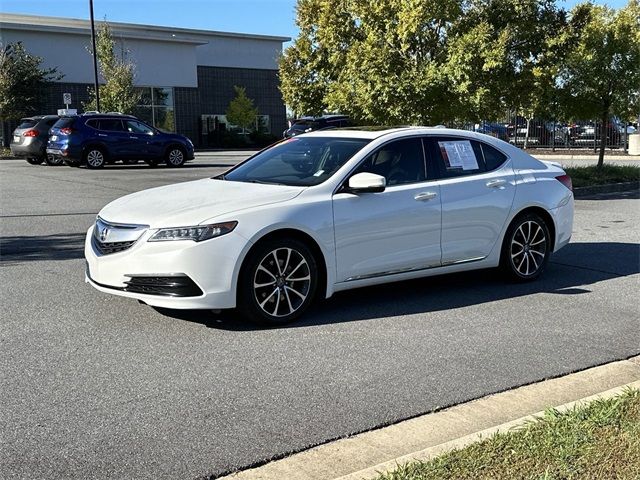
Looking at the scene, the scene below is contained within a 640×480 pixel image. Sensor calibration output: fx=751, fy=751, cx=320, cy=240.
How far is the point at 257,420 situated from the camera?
13.2ft

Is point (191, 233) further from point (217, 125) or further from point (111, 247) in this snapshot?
point (217, 125)

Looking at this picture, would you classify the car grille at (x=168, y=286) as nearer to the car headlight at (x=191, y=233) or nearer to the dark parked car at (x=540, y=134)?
the car headlight at (x=191, y=233)

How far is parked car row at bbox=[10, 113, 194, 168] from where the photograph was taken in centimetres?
2239

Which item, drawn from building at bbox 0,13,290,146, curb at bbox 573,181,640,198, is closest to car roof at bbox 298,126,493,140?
curb at bbox 573,181,640,198

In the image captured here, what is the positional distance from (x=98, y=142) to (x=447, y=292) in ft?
58.3

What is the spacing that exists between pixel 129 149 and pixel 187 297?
1866 centimetres

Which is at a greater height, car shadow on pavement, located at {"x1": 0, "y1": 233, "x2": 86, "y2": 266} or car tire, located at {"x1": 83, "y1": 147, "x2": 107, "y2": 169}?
car tire, located at {"x1": 83, "y1": 147, "x2": 107, "y2": 169}

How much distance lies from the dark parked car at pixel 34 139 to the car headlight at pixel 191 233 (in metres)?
19.9

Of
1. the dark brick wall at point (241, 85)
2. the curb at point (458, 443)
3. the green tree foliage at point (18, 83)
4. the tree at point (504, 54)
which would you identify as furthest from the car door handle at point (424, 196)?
the dark brick wall at point (241, 85)

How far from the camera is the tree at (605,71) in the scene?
15781 millimetres

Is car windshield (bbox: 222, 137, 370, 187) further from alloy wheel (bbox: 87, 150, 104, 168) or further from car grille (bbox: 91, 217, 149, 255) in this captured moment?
alloy wheel (bbox: 87, 150, 104, 168)

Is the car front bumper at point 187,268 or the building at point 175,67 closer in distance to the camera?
the car front bumper at point 187,268

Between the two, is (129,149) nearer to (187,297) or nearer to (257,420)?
(187,297)

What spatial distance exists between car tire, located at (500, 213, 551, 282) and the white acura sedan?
0.01 meters
